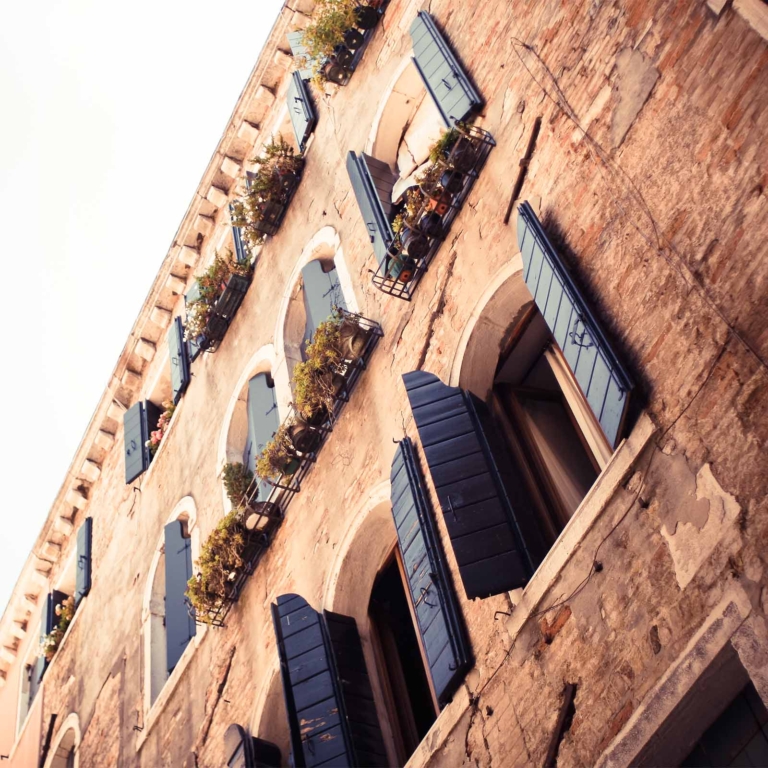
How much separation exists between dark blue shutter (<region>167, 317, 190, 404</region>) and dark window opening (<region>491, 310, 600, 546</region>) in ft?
20.7

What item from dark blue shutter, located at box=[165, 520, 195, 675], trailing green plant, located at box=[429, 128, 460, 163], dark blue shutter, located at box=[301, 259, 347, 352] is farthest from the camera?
dark blue shutter, located at box=[165, 520, 195, 675]

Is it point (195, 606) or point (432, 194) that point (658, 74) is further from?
point (195, 606)

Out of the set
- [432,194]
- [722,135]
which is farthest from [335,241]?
[722,135]

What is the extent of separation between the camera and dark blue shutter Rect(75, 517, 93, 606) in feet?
42.4

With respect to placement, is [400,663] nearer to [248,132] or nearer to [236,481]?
[236,481]

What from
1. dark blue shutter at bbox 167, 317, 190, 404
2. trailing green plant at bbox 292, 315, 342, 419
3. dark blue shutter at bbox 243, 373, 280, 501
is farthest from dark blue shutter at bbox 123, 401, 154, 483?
trailing green plant at bbox 292, 315, 342, 419

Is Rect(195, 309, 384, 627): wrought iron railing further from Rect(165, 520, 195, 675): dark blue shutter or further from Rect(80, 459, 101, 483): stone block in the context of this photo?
Rect(80, 459, 101, 483): stone block

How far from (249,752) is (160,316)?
731 cm

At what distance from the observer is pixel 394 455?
21.4 ft

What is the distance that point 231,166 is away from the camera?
11.9 m

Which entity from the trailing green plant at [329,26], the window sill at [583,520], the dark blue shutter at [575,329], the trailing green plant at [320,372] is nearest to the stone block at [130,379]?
the trailing green plant at [329,26]

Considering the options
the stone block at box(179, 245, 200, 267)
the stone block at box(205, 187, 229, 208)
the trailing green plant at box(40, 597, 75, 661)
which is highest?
the stone block at box(205, 187, 229, 208)

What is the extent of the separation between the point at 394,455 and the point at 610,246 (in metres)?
2.25

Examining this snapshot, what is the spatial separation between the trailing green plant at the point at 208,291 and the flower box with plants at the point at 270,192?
0.65m
